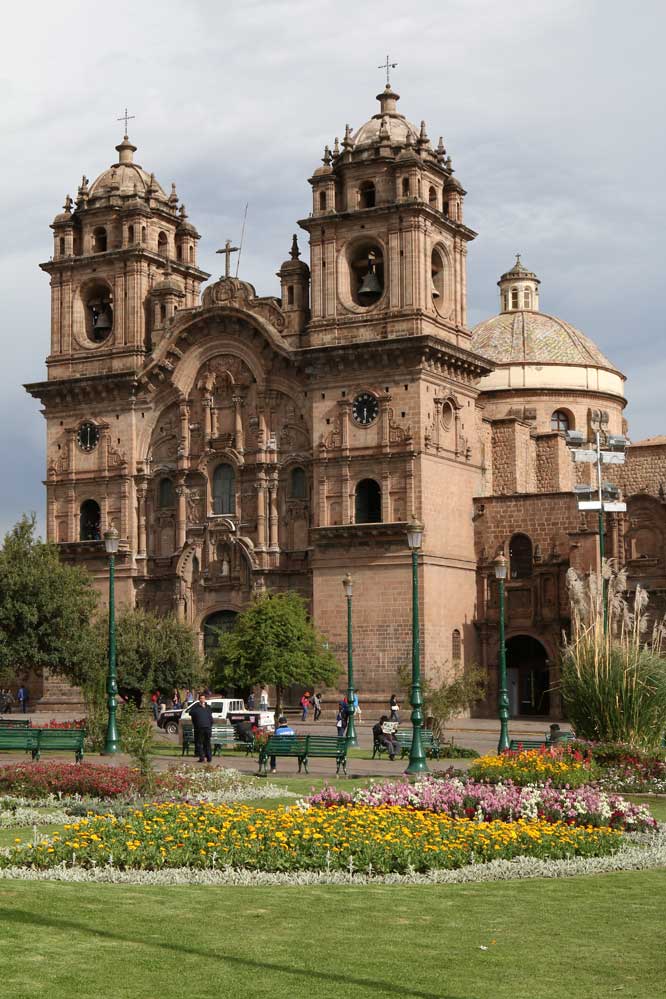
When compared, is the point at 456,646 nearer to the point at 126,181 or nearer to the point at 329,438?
the point at 329,438

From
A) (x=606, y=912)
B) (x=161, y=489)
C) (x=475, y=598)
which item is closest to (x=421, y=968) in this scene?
Result: (x=606, y=912)

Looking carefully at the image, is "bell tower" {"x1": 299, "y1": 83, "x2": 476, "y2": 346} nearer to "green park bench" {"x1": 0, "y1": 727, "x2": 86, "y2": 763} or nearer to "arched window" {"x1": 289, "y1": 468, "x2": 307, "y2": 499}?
"arched window" {"x1": 289, "y1": 468, "x2": 307, "y2": 499}

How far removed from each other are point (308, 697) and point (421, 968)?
1591 inches

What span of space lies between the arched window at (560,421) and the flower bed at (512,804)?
4510 centimetres

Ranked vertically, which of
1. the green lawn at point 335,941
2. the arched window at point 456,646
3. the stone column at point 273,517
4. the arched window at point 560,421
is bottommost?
the green lawn at point 335,941

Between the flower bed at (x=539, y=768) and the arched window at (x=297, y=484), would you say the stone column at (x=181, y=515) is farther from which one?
the flower bed at (x=539, y=768)

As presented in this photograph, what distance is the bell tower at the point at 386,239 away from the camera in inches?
2039

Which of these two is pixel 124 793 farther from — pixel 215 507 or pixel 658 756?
pixel 215 507

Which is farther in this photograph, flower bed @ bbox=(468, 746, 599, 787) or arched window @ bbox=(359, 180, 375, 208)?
arched window @ bbox=(359, 180, 375, 208)

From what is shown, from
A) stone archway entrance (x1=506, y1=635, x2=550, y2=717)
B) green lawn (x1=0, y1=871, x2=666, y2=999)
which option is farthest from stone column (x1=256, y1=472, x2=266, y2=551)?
green lawn (x1=0, y1=871, x2=666, y2=999)

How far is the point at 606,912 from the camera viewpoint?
13.1m

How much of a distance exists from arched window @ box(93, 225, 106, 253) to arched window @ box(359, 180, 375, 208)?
1186 centimetres

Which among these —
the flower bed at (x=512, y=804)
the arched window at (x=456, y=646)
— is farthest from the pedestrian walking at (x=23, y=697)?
the flower bed at (x=512, y=804)

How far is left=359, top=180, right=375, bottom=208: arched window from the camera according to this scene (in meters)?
53.6
